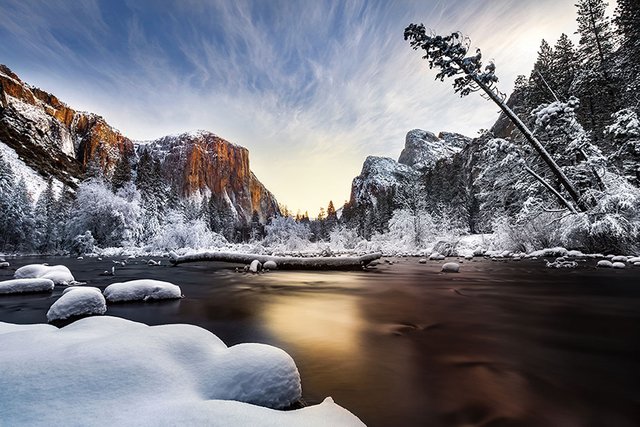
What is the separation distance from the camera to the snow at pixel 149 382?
45.1 inches

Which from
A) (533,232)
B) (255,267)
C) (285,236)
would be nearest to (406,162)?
(285,236)

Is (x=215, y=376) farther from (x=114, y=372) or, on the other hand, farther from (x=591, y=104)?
(x=591, y=104)

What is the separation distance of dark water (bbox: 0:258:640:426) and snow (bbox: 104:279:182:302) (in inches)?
12.2

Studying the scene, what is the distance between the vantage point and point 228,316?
4.32 metres

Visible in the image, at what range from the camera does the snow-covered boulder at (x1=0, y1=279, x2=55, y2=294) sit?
583cm

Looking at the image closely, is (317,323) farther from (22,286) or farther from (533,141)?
(533,141)

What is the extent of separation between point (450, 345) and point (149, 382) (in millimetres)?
2641

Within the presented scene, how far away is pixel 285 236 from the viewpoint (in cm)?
4141

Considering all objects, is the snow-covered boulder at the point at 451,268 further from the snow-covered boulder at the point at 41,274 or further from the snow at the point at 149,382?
the snow-covered boulder at the point at 41,274

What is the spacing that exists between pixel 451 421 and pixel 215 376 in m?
1.33

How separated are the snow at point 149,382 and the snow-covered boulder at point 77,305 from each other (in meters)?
2.16

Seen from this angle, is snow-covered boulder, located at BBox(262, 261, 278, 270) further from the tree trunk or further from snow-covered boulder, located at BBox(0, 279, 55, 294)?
the tree trunk

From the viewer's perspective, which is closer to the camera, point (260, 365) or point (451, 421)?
point (451, 421)

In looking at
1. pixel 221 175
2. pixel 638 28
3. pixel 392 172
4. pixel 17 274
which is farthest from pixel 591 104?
pixel 221 175
